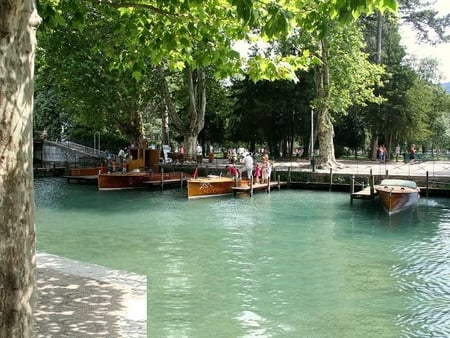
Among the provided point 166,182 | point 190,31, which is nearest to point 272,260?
point 190,31

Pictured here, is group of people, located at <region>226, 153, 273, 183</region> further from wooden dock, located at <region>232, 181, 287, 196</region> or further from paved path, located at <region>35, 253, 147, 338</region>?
paved path, located at <region>35, 253, 147, 338</region>

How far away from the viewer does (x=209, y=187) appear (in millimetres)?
29109

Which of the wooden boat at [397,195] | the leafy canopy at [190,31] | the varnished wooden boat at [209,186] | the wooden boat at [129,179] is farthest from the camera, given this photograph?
the wooden boat at [129,179]

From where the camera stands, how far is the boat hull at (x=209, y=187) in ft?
93.4

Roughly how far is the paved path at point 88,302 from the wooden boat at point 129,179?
24.3 m

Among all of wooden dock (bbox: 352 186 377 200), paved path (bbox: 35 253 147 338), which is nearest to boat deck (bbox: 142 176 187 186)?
wooden dock (bbox: 352 186 377 200)

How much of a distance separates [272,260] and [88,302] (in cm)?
753

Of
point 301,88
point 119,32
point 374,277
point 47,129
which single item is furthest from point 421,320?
point 47,129

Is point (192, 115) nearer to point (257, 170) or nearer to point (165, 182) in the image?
point (165, 182)

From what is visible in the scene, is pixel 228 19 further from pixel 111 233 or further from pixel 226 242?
pixel 111 233

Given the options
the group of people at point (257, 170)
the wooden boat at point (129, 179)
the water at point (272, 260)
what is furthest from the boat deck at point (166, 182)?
the water at point (272, 260)

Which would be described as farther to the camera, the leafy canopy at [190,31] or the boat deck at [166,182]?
the boat deck at [166,182]

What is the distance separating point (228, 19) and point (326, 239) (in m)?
10.6

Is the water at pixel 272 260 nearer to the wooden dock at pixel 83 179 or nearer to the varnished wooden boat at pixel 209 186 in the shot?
the varnished wooden boat at pixel 209 186
